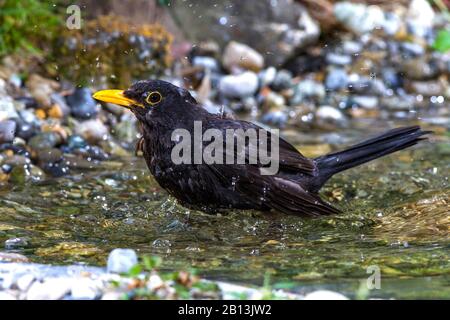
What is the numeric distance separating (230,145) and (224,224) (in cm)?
50

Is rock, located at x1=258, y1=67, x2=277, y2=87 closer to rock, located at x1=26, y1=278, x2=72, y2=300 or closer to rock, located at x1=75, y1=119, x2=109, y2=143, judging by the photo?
rock, located at x1=75, y1=119, x2=109, y2=143

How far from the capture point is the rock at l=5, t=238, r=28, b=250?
15.6 ft

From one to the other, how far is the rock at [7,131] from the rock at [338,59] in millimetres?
4128

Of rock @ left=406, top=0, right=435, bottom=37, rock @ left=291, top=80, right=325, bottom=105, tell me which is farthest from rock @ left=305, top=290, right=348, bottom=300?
rock @ left=406, top=0, right=435, bottom=37

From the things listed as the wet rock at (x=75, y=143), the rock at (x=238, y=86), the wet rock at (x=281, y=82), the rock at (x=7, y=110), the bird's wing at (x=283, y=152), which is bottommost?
the bird's wing at (x=283, y=152)

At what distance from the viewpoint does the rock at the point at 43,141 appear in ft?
22.9

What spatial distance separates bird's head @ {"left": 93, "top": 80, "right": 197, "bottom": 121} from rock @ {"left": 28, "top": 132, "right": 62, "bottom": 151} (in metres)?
1.57

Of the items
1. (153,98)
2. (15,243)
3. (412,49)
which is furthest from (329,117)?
(15,243)

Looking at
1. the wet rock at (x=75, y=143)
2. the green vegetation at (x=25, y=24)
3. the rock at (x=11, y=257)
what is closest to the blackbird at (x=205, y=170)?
the rock at (x=11, y=257)

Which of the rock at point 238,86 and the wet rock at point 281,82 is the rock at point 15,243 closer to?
the rock at point 238,86

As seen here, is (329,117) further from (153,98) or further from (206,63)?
(153,98)

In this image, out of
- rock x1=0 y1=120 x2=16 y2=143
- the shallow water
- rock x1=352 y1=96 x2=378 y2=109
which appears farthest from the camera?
rock x1=352 y1=96 x2=378 y2=109
